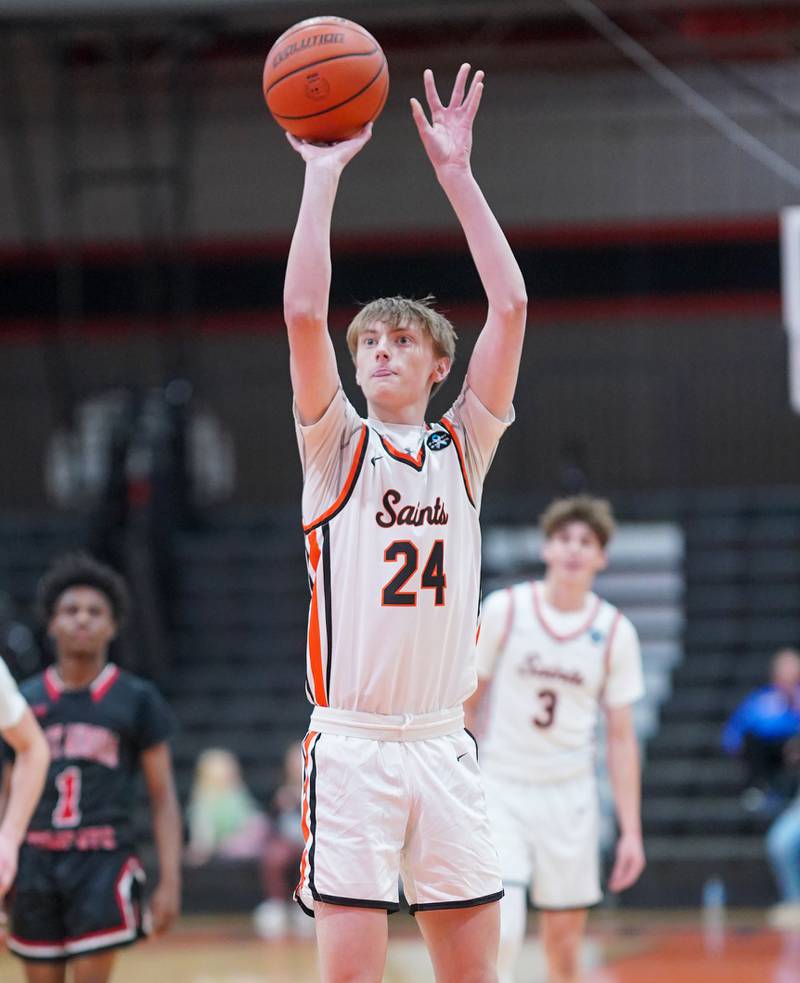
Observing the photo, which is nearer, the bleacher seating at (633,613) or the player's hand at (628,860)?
the player's hand at (628,860)

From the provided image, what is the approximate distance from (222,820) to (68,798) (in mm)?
6604

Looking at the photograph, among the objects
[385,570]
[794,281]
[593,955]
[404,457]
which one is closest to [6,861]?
[385,570]

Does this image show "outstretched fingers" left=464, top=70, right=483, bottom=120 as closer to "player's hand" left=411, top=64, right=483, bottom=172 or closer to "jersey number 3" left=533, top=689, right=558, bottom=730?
"player's hand" left=411, top=64, right=483, bottom=172

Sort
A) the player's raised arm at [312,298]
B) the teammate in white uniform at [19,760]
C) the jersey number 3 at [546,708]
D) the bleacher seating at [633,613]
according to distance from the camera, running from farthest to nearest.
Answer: the bleacher seating at [633,613]
the jersey number 3 at [546,708]
the teammate in white uniform at [19,760]
the player's raised arm at [312,298]

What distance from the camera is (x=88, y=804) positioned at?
5688 mm

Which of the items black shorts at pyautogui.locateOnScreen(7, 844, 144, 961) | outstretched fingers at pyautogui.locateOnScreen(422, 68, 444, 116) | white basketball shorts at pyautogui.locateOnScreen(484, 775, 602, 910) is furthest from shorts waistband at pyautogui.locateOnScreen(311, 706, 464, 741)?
white basketball shorts at pyautogui.locateOnScreen(484, 775, 602, 910)

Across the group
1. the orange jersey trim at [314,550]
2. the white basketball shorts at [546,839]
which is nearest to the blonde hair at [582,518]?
the white basketball shorts at [546,839]

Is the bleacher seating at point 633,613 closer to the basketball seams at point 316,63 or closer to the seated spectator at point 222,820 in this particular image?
the seated spectator at point 222,820

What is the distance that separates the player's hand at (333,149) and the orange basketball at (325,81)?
0.08ft

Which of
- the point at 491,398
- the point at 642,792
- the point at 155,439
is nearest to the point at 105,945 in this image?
the point at 491,398

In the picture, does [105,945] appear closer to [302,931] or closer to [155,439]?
[302,931]

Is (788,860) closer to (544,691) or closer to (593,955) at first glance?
(593,955)

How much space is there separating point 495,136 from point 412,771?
1363 cm

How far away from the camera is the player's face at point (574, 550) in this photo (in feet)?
20.7
